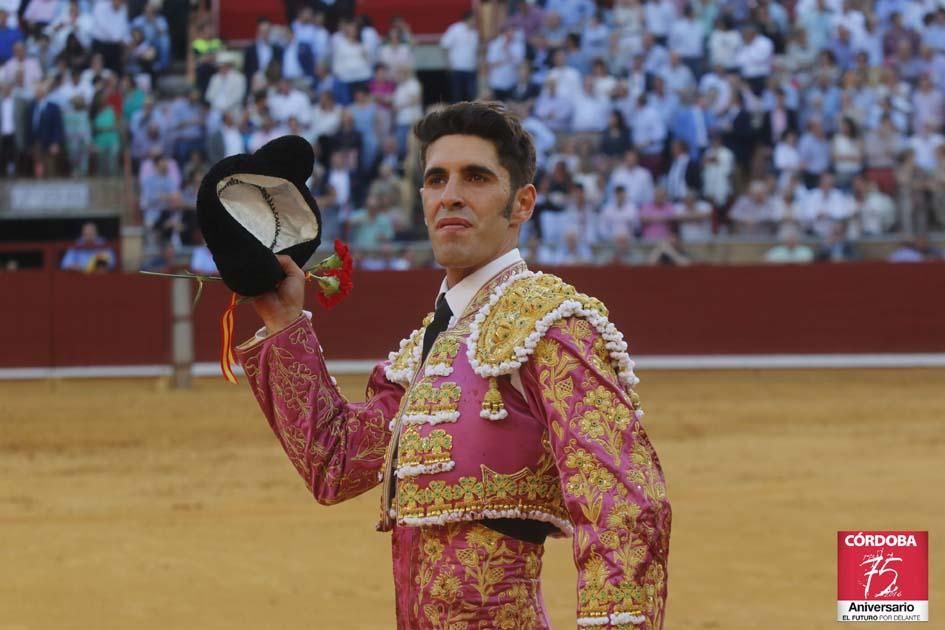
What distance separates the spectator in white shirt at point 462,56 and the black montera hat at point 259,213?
36.7 feet

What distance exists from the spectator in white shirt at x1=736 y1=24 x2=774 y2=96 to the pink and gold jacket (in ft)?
35.3

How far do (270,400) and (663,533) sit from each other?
61cm

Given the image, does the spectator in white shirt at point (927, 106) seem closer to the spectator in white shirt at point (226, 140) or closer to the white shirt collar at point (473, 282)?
the spectator in white shirt at point (226, 140)

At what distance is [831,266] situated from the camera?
38.6ft

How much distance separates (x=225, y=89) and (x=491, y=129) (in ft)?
37.4

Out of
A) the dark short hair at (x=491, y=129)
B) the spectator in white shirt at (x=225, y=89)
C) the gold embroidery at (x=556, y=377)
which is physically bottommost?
the gold embroidery at (x=556, y=377)

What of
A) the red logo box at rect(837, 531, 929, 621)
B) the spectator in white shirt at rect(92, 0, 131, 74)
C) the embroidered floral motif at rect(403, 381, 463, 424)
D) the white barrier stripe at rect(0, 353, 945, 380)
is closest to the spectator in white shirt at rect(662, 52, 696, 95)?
the white barrier stripe at rect(0, 353, 945, 380)

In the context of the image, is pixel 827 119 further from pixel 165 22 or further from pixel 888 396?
pixel 165 22

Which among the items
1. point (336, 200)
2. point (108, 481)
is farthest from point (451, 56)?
point (108, 481)

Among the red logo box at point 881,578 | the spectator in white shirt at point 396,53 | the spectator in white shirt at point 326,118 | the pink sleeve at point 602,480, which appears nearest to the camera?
the pink sleeve at point 602,480

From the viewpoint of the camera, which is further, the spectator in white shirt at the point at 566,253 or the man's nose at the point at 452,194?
the spectator in white shirt at the point at 566,253

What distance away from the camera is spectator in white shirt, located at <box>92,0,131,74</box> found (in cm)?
1330

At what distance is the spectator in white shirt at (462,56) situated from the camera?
13.2 m

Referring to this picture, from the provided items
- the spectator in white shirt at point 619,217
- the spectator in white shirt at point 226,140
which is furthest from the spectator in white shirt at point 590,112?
the spectator in white shirt at point 226,140
